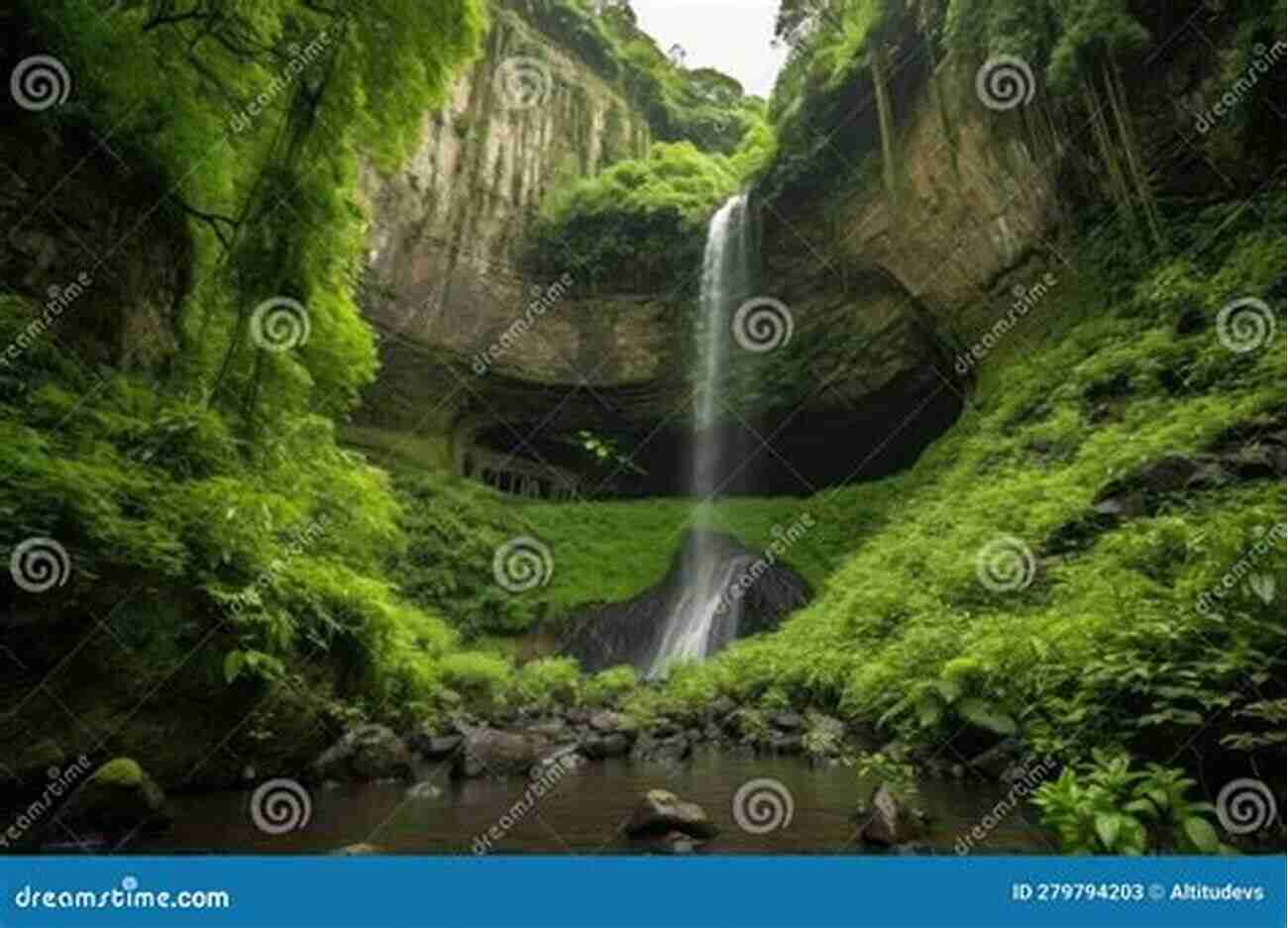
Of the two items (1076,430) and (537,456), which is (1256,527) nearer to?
(1076,430)

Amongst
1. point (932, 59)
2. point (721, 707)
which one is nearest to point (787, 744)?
point (721, 707)

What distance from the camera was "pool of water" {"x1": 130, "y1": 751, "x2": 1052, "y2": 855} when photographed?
5109 millimetres

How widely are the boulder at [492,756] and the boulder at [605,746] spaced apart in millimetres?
769

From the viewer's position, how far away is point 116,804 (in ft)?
16.9

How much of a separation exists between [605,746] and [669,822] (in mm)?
4099

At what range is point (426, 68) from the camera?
31.6 ft

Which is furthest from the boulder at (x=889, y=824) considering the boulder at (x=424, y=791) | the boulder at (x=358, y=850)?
the boulder at (x=424, y=791)

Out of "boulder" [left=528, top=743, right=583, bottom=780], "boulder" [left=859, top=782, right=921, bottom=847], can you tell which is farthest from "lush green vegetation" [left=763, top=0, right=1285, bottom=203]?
"boulder" [left=528, top=743, right=583, bottom=780]

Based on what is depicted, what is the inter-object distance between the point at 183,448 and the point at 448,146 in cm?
2221

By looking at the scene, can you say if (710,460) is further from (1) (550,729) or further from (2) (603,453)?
(1) (550,729)

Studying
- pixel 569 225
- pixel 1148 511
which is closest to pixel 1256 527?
pixel 1148 511

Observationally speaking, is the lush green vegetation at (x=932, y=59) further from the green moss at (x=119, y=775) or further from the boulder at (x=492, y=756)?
the green moss at (x=119, y=775)

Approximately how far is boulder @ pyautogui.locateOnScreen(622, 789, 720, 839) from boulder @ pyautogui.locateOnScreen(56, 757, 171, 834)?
2.79 meters
